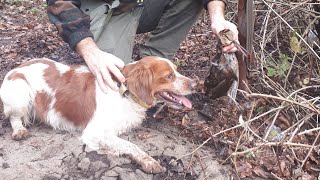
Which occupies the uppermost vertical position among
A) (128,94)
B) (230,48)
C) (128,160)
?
(230,48)

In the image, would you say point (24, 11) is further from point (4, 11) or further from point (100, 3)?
point (100, 3)

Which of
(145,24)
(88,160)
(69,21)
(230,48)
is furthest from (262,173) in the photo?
(145,24)

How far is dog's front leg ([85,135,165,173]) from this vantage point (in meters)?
3.51

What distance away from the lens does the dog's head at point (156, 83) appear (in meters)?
3.82

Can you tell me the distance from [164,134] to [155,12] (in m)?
1.60

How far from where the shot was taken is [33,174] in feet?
11.3

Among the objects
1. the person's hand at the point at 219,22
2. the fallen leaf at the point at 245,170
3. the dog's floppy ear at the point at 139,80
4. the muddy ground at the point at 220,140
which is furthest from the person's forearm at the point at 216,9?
the fallen leaf at the point at 245,170

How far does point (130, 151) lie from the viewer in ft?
12.1

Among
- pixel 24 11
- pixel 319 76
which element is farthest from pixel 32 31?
pixel 319 76

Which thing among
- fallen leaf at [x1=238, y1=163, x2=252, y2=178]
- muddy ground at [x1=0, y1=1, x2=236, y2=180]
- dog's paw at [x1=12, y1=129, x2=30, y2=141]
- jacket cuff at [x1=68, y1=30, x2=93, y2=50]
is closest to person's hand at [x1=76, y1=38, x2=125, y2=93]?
jacket cuff at [x1=68, y1=30, x2=93, y2=50]

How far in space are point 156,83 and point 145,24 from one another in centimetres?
138

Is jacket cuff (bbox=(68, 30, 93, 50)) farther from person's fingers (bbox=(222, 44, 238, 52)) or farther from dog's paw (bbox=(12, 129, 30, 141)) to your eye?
person's fingers (bbox=(222, 44, 238, 52))

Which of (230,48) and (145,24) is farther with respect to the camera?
(145,24)

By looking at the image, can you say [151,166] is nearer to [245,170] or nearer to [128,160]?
[128,160]
